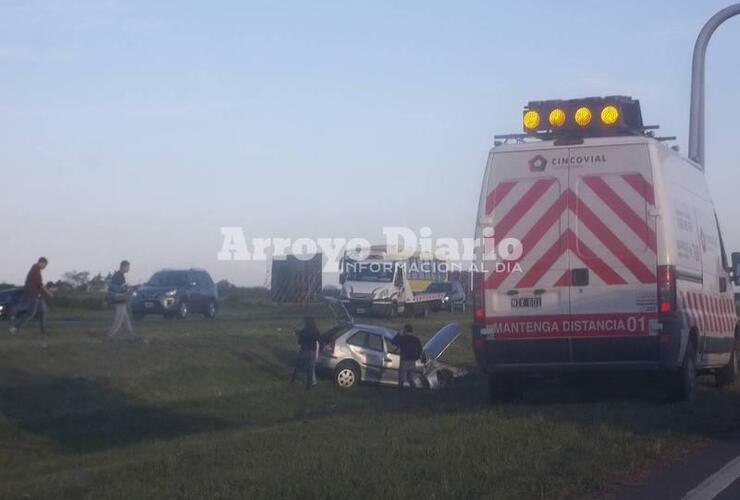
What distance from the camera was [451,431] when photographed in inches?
504

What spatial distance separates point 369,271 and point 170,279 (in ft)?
37.1

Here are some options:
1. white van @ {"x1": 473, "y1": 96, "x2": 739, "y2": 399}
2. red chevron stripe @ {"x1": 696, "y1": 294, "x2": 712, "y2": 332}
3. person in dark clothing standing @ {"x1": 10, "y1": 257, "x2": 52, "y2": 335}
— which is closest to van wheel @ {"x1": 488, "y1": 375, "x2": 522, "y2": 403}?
white van @ {"x1": 473, "y1": 96, "x2": 739, "y2": 399}

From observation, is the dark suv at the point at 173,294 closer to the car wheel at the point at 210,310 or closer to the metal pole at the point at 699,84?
the car wheel at the point at 210,310

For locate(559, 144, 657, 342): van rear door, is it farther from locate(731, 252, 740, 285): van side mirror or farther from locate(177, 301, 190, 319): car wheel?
locate(177, 301, 190, 319): car wheel

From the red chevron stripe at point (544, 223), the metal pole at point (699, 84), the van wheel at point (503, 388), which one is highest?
the metal pole at point (699, 84)

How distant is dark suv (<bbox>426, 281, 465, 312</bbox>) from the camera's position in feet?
179

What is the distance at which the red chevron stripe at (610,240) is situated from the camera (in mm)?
14938

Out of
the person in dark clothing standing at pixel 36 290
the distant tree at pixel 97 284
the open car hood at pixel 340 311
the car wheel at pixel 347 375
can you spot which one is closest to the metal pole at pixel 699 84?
the car wheel at pixel 347 375

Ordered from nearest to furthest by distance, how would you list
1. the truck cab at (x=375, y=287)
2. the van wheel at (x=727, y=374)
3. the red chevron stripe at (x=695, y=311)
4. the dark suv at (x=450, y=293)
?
the red chevron stripe at (x=695, y=311)
the van wheel at (x=727, y=374)
the truck cab at (x=375, y=287)
the dark suv at (x=450, y=293)

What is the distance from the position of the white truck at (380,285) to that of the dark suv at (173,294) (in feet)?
27.2

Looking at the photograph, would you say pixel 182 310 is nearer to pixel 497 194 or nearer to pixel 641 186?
pixel 497 194

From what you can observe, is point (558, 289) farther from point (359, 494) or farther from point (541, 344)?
point (359, 494)

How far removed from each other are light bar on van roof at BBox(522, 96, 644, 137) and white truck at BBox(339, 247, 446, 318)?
109 feet

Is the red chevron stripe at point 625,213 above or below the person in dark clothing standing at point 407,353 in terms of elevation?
above
